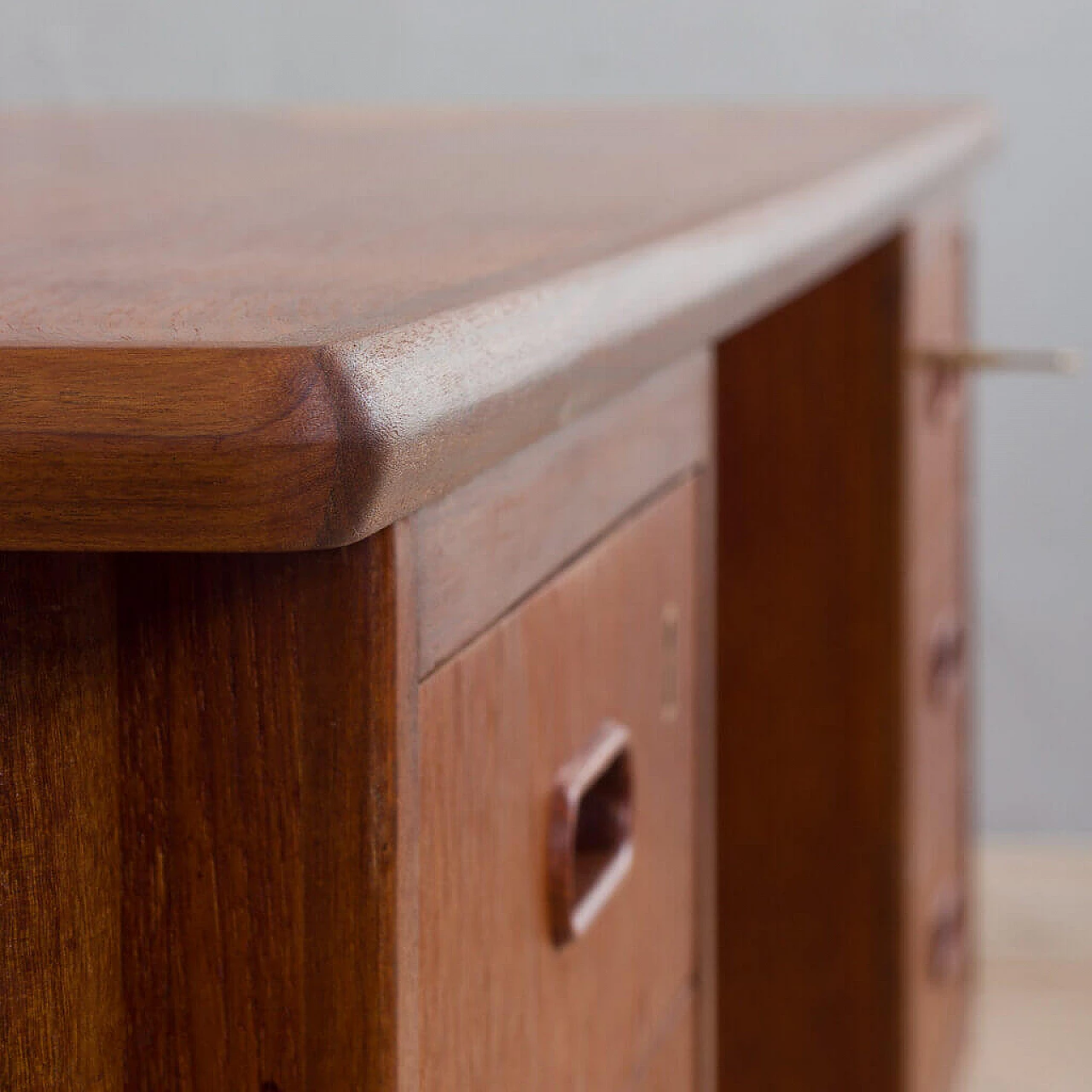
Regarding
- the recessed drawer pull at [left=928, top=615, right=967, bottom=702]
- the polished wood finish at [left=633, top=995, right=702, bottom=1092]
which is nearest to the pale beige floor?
the recessed drawer pull at [left=928, top=615, right=967, bottom=702]

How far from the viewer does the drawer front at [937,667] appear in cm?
109

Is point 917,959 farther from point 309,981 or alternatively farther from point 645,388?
point 309,981

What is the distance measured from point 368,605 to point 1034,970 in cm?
163

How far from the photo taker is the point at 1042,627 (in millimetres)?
1845

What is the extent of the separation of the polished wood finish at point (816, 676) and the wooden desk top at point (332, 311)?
13.6 inches

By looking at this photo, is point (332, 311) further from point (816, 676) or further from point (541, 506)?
point (816, 676)

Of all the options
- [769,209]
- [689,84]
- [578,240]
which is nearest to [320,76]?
[689,84]

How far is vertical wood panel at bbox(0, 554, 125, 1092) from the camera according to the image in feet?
0.97

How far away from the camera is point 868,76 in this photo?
1748 mm

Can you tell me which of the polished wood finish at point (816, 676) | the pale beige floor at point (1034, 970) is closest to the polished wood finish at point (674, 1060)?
the polished wood finish at point (816, 676)

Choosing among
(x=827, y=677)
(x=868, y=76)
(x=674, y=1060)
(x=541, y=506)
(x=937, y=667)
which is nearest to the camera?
(x=541, y=506)

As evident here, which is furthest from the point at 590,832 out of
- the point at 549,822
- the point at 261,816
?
the point at 261,816

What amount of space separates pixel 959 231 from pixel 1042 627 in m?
0.69

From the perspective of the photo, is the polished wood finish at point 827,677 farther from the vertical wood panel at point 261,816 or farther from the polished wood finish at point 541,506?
the vertical wood panel at point 261,816
